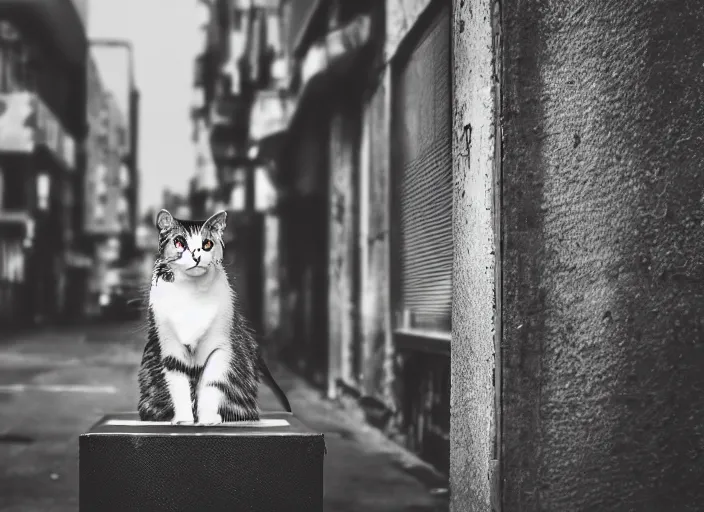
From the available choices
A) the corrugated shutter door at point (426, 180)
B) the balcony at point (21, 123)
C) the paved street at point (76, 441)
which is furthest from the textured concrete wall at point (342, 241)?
the balcony at point (21, 123)

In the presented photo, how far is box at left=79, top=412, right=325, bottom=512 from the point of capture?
2637mm

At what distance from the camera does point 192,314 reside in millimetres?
2740

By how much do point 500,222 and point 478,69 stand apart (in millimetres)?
637

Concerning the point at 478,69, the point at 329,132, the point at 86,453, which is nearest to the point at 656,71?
the point at 478,69

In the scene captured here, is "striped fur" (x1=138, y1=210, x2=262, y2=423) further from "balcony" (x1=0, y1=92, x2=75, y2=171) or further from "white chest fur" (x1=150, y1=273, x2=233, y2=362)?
"balcony" (x1=0, y1=92, x2=75, y2=171)

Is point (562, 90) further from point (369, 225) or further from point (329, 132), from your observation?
point (329, 132)

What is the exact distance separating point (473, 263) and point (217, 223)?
1.18 metres

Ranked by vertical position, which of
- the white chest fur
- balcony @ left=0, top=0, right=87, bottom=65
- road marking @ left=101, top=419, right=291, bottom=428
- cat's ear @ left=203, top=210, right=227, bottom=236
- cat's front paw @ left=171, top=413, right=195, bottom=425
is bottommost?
road marking @ left=101, top=419, right=291, bottom=428

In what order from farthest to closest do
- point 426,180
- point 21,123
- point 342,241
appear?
1. point 21,123
2. point 342,241
3. point 426,180

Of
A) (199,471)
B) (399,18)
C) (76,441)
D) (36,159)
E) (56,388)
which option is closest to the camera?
(199,471)

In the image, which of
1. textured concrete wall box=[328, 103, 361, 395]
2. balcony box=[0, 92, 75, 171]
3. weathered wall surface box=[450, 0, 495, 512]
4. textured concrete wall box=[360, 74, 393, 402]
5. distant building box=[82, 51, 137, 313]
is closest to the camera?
weathered wall surface box=[450, 0, 495, 512]

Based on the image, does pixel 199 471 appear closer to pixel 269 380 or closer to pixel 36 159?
pixel 269 380

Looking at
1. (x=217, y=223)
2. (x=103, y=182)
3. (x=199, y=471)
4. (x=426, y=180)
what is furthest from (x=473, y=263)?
(x=103, y=182)

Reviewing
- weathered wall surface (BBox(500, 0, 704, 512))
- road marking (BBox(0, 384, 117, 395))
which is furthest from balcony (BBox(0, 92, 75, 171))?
A: weathered wall surface (BBox(500, 0, 704, 512))
